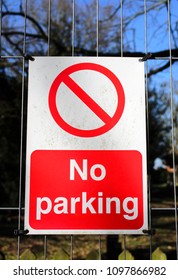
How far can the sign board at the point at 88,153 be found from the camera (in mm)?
1300

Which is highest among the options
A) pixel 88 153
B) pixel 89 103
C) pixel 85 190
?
pixel 89 103

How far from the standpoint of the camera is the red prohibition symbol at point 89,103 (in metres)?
1.33

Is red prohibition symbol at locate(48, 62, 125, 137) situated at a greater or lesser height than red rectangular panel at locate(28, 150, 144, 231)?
greater

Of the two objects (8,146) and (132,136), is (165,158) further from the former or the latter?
(132,136)

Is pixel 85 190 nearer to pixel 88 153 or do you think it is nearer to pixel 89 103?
pixel 88 153

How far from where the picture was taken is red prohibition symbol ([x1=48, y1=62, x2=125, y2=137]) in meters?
1.33

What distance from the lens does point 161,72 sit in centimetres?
383

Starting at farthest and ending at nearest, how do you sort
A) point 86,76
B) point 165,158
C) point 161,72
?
point 165,158 < point 161,72 < point 86,76

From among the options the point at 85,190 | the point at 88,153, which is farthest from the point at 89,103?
the point at 85,190

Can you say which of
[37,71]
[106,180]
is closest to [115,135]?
[106,180]

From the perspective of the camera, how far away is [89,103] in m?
1.34

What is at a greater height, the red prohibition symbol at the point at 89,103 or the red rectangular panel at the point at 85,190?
the red prohibition symbol at the point at 89,103

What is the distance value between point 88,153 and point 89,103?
0.19 meters

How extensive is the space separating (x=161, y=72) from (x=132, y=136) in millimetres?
2675
